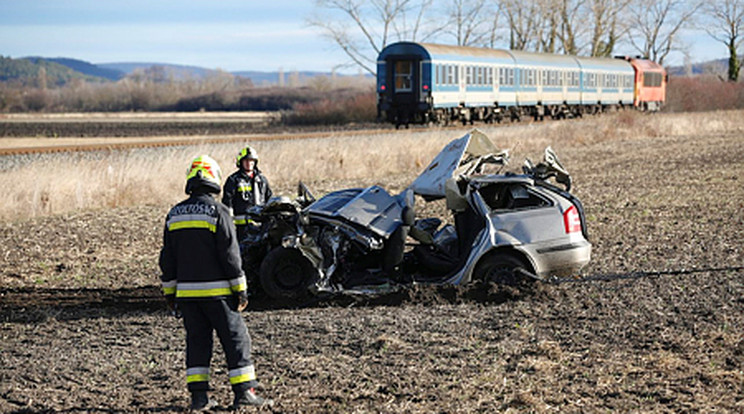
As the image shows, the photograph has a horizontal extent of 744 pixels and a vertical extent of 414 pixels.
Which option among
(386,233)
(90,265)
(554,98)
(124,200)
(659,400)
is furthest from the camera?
(554,98)

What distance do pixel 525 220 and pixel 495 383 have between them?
2.78m

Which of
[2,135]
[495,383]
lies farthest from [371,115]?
[495,383]

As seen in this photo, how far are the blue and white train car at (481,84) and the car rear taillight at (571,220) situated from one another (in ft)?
83.6

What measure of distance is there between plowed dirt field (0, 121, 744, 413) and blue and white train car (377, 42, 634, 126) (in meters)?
23.0

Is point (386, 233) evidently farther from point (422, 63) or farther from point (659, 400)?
point (422, 63)

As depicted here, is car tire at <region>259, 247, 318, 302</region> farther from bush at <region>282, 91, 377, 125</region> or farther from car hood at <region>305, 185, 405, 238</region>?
bush at <region>282, 91, 377, 125</region>

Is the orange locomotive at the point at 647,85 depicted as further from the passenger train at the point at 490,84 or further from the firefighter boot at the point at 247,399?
the firefighter boot at the point at 247,399

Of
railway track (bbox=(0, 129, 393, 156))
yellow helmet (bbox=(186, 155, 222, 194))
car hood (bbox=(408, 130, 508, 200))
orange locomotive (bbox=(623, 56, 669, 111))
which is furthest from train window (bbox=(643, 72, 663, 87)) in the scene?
yellow helmet (bbox=(186, 155, 222, 194))

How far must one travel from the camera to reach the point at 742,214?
44.9ft

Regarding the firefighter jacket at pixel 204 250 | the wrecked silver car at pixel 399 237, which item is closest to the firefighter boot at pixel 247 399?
the firefighter jacket at pixel 204 250

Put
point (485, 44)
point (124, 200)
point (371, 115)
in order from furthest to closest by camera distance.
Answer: point (485, 44) → point (371, 115) → point (124, 200)

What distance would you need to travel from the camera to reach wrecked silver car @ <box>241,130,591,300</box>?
8328 mm

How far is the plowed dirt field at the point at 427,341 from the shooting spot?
223 inches

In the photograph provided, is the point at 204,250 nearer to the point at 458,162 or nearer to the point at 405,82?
the point at 458,162
